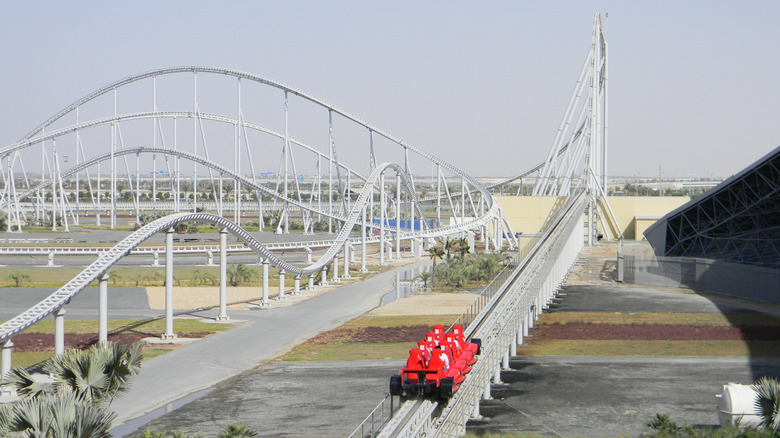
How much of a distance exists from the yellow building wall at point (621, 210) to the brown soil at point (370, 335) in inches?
2346

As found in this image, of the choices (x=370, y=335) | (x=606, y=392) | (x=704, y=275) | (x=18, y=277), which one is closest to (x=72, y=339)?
(x=370, y=335)

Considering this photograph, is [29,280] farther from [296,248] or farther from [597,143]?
[597,143]

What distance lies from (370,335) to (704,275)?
1013 inches

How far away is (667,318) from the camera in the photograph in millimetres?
42875

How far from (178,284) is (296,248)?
23280mm

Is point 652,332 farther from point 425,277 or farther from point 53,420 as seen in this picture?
point 53,420

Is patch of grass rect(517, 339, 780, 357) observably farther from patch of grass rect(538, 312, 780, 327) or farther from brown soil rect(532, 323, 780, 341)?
patch of grass rect(538, 312, 780, 327)

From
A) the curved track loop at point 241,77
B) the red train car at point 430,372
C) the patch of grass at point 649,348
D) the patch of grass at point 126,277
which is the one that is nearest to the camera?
the red train car at point 430,372

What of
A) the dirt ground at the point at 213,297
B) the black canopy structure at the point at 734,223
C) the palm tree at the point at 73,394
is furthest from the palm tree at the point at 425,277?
the palm tree at the point at 73,394

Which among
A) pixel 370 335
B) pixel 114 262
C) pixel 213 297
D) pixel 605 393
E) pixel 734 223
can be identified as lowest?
pixel 605 393

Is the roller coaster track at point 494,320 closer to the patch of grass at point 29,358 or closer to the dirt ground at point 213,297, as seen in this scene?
the patch of grass at point 29,358

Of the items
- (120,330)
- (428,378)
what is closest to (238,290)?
(120,330)

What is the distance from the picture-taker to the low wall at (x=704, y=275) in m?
48.3

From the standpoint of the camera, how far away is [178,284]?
6172 centimetres
